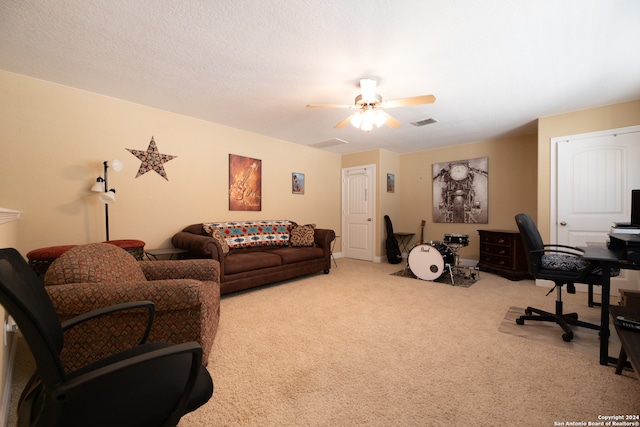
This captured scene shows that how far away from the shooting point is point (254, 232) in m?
4.48

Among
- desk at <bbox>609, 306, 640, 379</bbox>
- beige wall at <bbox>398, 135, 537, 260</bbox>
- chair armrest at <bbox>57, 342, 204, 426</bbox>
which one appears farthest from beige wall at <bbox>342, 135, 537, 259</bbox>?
chair armrest at <bbox>57, 342, 204, 426</bbox>

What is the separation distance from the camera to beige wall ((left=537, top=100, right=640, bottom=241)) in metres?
3.44

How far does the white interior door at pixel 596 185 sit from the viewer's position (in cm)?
342

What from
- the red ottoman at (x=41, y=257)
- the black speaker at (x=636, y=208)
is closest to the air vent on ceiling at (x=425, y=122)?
the black speaker at (x=636, y=208)

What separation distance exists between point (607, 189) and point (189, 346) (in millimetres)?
5082

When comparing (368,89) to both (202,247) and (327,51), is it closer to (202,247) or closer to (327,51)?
(327,51)

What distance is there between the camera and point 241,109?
146 inches

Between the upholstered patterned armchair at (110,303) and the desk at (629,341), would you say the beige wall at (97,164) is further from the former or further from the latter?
the desk at (629,341)

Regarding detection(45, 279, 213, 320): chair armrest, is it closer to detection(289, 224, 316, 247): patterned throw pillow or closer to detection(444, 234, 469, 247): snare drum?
detection(289, 224, 316, 247): patterned throw pillow

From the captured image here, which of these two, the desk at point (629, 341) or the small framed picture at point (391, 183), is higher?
the small framed picture at point (391, 183)

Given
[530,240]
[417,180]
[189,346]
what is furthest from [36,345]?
[417,180]

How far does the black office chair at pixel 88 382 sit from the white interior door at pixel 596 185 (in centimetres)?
464

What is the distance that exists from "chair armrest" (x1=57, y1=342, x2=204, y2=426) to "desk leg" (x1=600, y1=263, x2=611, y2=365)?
266 cm

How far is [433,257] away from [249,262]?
2.73 meters
